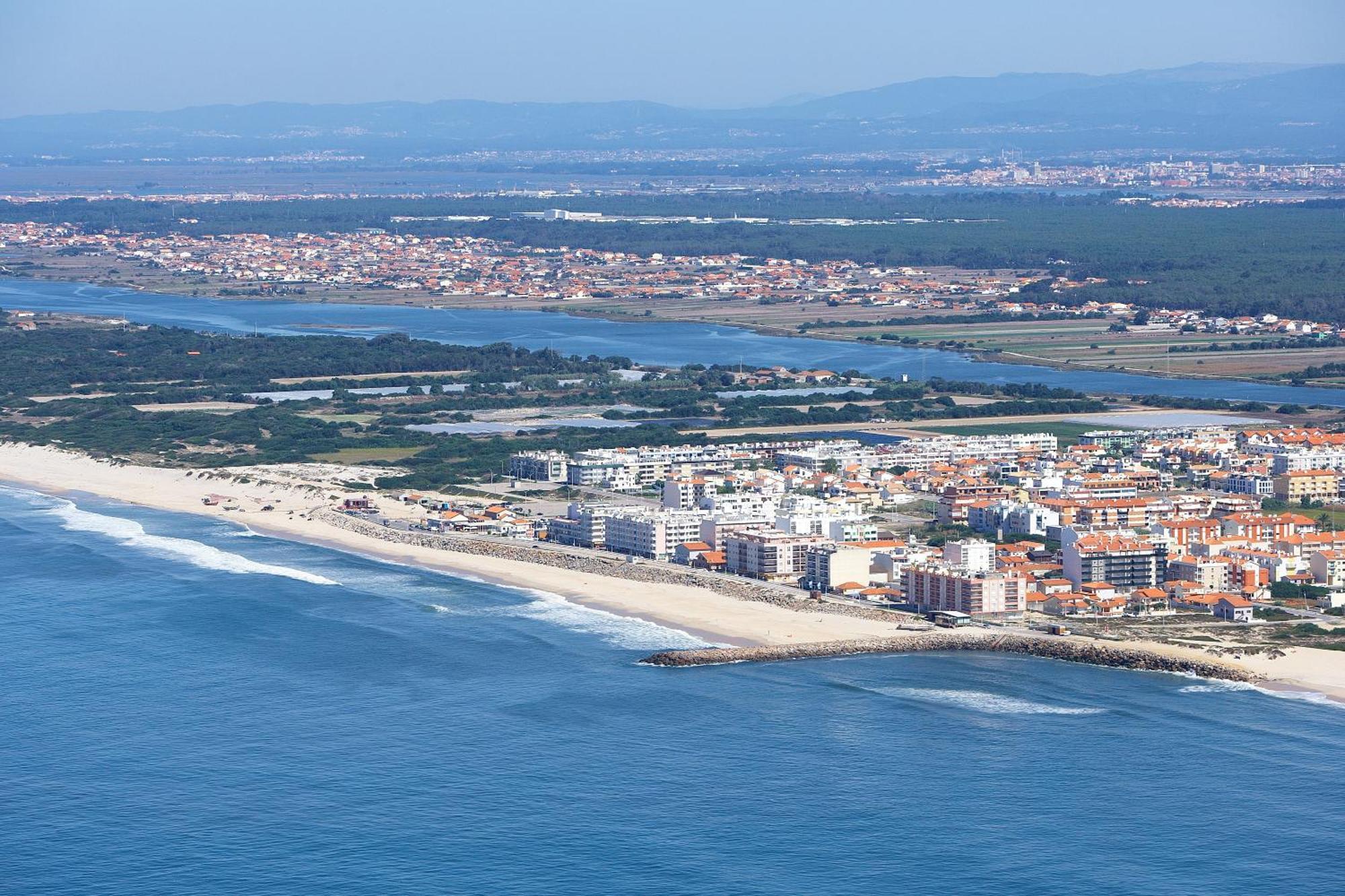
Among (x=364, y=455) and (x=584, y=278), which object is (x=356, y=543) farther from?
(x=584, y=278)

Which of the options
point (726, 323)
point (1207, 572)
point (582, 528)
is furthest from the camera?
point (726, 323)

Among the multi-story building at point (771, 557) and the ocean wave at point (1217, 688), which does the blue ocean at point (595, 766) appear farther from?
the multi-story building at point (771, 557)

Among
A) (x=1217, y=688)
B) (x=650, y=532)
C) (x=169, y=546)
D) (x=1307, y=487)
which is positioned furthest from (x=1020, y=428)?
(x=1217, y=688)

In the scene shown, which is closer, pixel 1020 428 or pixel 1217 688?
pixel 1217 688

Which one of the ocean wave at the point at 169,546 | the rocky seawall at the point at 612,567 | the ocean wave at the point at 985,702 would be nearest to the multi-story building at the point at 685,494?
the rocky seawall at the point at 612,567

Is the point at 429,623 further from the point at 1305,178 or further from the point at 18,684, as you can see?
the point at 1305,178

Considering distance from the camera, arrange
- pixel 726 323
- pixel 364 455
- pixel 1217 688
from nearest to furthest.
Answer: pixel 1217 688 < pixel 364 455 < pixel 726 323

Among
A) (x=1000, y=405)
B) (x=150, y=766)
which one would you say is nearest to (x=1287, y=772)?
(x=150, y=766)
